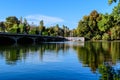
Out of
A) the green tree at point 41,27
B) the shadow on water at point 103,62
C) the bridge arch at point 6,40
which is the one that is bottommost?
the shadow on water at point 103,62

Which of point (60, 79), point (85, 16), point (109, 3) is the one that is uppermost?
point (85, 16)

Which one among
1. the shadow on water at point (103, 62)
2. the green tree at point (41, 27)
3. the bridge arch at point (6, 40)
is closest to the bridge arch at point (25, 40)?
the bridge arch at point (6, 40)

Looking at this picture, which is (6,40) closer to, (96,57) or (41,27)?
(41,27)

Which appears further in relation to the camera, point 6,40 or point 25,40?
point 25,40

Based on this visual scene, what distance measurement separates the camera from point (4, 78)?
2502 cm

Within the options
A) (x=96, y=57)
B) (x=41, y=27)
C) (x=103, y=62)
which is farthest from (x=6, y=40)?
(x=103, y=62)

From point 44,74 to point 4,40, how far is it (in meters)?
110

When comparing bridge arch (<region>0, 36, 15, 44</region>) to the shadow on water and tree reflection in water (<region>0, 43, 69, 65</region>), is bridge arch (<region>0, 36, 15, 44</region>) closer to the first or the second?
tree reflection in water (<region>0, 43, 69, 65</region>)

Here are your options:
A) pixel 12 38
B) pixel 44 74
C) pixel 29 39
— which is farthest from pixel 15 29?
pixel 44 74

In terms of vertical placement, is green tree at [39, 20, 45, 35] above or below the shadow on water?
above

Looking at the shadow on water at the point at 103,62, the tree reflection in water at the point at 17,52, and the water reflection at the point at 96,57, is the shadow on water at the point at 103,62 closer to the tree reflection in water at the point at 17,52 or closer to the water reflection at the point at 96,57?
the water reflection at the point at 96,57

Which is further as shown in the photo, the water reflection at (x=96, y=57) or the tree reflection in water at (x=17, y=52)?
the tree reflection in water at (x=17, y=52)

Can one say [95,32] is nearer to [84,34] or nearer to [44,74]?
[84,34]

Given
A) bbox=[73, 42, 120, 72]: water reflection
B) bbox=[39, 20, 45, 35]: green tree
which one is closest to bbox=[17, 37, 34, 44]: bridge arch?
bbox=[39, 20, 45, 35]: green tree
